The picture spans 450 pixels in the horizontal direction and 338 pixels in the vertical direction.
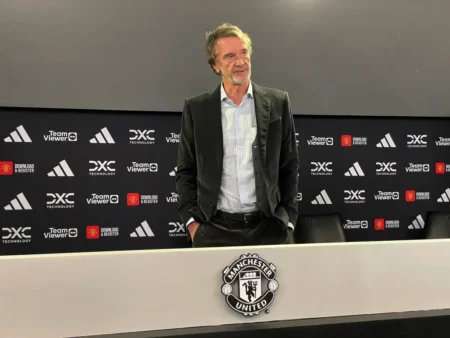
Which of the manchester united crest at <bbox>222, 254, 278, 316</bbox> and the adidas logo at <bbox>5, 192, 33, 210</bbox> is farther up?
the manchester united crest at <bbox>222, 254, 278, 316</bbox>

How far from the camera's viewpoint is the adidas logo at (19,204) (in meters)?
3.09

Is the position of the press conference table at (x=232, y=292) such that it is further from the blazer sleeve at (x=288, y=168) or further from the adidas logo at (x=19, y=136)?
the adidas logo at (x=19, y=136)

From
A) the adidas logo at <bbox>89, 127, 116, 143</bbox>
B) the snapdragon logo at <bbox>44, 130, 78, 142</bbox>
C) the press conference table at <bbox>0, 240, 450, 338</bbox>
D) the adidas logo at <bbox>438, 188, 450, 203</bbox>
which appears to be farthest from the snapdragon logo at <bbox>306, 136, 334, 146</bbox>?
the press conference table at <bbox>0, 240, 450, 338</bbox>

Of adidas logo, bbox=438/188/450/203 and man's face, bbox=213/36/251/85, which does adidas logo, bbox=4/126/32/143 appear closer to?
man's face, bbox=213/36/251/85

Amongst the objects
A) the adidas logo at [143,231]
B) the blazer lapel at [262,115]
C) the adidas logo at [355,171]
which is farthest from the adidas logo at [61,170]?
the adidas logo at [355,171]

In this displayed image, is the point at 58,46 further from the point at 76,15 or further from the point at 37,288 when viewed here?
the point at 37,288

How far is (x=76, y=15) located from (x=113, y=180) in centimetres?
133

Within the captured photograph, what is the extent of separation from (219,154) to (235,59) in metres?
0.35

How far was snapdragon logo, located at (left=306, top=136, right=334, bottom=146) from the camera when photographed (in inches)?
139

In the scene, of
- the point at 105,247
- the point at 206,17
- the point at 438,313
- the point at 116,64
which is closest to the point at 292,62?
the point at 206,17

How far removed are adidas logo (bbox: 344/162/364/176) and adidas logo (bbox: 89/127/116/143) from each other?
2077mm

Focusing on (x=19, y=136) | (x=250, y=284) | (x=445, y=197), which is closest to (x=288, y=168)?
(x=250, y=284)

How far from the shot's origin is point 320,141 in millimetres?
3545

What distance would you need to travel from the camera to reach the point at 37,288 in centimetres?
65
